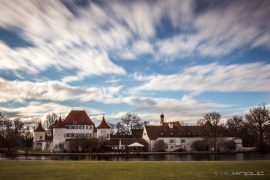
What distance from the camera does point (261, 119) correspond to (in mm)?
58875

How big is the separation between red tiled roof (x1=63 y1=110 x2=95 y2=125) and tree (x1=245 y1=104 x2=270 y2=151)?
33915mm

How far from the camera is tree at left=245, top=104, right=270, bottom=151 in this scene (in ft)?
192

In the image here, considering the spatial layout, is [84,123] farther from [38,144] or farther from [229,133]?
[229,133]

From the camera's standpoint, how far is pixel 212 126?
2463 inches

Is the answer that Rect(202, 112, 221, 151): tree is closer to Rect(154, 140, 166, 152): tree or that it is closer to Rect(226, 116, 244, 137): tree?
Rect(154, 140, 166, 152): tree

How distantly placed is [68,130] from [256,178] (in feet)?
198

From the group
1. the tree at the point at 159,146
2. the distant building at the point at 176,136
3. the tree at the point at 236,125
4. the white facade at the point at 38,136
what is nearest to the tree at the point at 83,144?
the tree at the point at 159,146

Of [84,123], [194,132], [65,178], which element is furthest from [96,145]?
[65,178]

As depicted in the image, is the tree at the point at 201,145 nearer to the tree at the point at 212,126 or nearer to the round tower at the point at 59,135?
the tree at the point at 212,126

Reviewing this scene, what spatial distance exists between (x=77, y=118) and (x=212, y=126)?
29.2m

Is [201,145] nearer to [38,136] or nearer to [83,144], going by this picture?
[83,144]

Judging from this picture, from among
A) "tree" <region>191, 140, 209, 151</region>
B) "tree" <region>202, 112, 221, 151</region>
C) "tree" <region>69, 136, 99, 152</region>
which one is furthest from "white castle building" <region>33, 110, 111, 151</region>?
"tree" <region>202, 112, 221, 151</region>

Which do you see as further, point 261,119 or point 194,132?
point 194,132

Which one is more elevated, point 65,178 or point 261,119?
point 261,119
